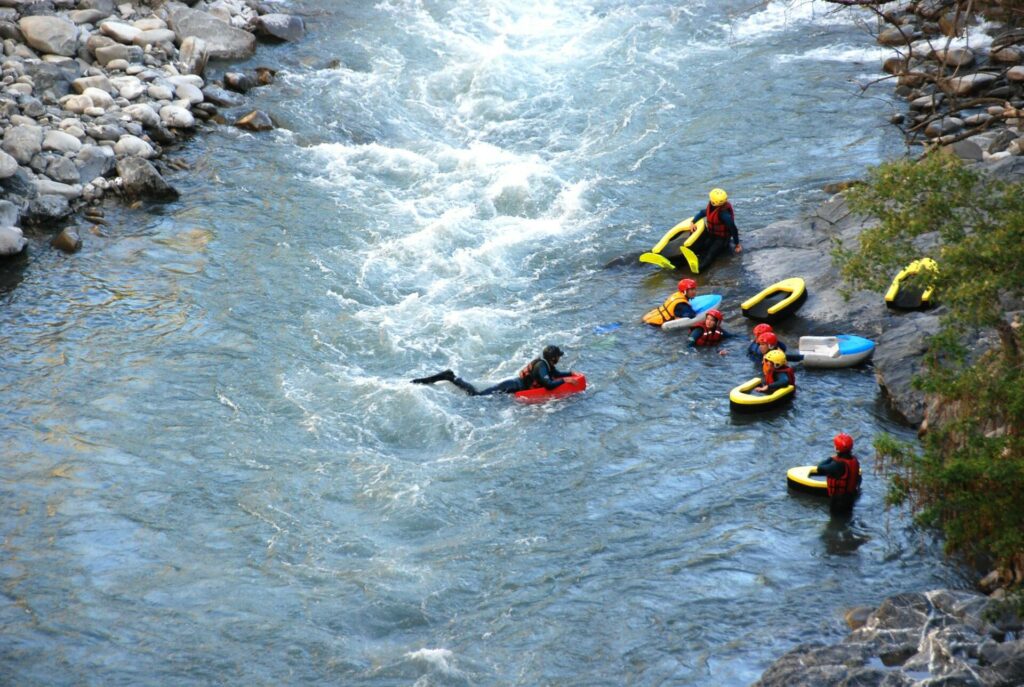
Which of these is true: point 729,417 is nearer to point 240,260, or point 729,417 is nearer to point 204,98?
point 240,260

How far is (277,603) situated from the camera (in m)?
10.3

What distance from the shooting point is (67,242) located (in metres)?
16.6

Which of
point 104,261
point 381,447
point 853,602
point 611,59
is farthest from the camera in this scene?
point 611,59

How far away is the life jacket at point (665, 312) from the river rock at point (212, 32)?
1189cm

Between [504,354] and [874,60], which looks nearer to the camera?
[504,354]

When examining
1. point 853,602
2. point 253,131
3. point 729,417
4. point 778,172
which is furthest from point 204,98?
point 853,602

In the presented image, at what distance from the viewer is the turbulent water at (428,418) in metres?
9.96

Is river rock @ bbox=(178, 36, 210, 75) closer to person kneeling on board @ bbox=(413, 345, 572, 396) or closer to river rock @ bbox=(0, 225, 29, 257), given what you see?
river rock @ bbox=(0, 225, 29, 257)

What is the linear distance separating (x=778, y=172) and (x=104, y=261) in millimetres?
10654

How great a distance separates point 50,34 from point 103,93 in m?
1.99

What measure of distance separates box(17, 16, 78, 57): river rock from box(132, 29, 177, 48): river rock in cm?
120

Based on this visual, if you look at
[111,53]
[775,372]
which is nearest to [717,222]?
[775,372]

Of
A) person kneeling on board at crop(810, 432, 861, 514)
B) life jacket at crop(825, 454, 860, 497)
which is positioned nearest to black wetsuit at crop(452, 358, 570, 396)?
person kneeling on board at crop(810, 432, 861, 514)

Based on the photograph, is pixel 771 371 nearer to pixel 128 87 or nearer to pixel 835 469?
pixel 835 469
